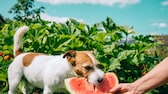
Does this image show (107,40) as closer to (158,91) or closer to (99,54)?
(99,54)

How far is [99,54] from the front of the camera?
6191 millimetres

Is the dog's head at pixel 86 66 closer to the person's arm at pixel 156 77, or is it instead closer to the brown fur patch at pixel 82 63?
the brown fur patch at pixel 82 63

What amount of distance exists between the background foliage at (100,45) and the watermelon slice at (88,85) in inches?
49.9

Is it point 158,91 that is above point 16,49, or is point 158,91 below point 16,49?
below

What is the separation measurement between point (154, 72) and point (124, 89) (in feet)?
1.39

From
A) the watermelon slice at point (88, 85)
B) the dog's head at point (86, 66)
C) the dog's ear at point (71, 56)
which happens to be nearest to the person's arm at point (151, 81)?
the watermelon slice at point (88, 85)

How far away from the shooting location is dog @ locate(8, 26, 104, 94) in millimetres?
4676

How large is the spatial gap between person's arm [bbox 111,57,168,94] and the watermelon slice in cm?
100

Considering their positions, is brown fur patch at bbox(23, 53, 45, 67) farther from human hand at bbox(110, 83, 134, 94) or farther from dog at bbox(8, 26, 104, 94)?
human hand at bbox(110, 83, 134, 94)

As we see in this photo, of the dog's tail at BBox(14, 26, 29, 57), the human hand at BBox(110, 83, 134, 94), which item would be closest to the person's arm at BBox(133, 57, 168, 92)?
the human hand at BBox(110, 83, 134, 94)

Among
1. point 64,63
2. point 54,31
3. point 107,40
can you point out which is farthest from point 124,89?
point 54,31

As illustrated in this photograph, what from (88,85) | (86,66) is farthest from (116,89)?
(86,66)

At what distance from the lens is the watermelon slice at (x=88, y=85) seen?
440 cm

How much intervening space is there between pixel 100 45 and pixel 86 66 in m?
1.76
